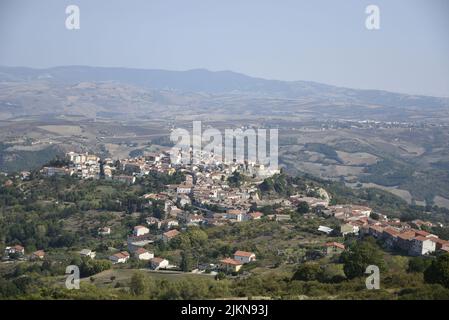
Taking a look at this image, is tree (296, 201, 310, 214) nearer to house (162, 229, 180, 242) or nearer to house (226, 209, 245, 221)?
house (226, 209, 245, 221)

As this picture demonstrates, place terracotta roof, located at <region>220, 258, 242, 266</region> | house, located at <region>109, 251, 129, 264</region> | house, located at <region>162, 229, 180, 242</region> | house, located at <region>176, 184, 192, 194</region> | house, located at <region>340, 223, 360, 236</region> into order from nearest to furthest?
terracotta roof, located at <region>220, 258, 242, 266</region> < house, located at <region>109, 251, 129, 264</region> < house, located at <region>340, 223, 360, 236</region> < house, located at <region>162, 229, 180, 242</region> < house, located at <region>176, 184, 192, 194</region>

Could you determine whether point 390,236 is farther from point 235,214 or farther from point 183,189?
point 183,189

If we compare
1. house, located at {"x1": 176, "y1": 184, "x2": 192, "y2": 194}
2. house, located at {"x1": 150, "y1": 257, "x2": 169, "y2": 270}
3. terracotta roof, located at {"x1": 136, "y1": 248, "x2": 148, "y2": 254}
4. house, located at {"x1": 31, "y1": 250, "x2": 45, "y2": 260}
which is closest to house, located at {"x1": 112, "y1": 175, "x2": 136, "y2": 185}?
house, located at {"x1": 176, "y1": 184, "x2": 192, "y2": 194}

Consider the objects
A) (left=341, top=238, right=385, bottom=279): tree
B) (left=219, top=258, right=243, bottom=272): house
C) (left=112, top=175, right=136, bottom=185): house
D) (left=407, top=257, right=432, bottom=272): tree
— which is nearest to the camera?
(left=341, top=238, right=385, bottom=279): tree

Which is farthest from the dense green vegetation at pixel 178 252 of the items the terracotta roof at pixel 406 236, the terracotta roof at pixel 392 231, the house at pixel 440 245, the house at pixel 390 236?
the house at pixel 440 245

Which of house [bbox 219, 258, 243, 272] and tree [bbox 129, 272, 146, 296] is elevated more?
tree [bbox 129, 272, 146, 296]
